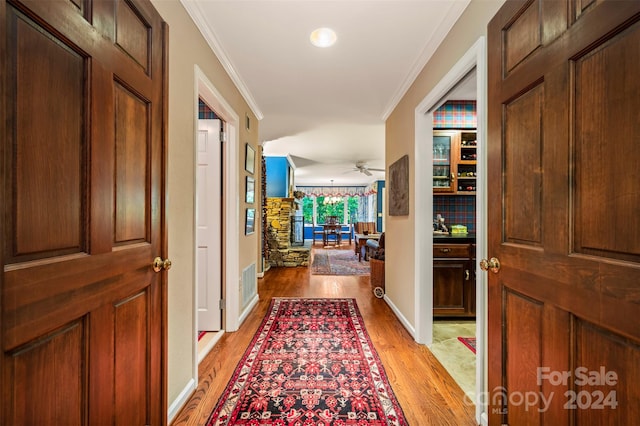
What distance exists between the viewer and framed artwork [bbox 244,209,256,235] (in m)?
3.04

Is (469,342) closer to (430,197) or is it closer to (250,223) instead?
(430,197)

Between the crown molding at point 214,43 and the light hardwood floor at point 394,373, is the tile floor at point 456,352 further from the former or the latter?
the crown molding at point 214,43

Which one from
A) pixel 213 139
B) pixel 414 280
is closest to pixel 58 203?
pixel 213 139

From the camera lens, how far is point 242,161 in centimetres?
288

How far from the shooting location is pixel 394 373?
1959 mm

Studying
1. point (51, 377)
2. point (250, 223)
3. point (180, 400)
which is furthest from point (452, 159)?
point (51, 377)

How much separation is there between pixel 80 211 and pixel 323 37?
6.23ft

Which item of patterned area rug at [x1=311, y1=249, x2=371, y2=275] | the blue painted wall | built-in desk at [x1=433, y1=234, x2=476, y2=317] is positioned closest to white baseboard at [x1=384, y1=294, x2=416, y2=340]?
built-in desk at [x1=433, y1=234, x2=476, y2=317]

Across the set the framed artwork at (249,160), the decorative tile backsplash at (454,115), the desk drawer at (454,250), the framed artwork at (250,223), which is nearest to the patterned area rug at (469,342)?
the desk drawer at (454,250)

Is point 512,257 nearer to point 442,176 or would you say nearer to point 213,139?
point 442,176

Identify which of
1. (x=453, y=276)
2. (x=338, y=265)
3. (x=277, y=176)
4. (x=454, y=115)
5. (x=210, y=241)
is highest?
(x=454, y=115)

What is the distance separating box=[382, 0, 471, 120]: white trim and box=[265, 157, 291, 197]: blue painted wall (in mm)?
3593

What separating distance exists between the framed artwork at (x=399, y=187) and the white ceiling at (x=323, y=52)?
0.74 m

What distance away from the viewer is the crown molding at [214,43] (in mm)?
1691
